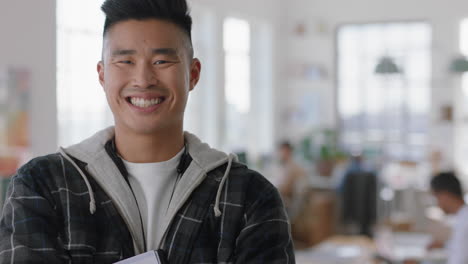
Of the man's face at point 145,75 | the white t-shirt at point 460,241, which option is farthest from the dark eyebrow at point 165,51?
the white t-shirt at point 460,241

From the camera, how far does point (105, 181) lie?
1195 millimetres

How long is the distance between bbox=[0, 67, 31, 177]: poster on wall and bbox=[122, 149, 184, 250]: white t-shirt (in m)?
3.70

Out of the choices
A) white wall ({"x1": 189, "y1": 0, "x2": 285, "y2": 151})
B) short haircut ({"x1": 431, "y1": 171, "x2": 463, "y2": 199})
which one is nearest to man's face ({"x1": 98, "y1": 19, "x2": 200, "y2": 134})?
short haircut ({"x1": 431, "y1": 171, "x2": 463, "y2": 199})

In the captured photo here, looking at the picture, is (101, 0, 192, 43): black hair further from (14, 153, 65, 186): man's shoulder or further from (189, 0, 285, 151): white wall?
(189, 0, 285, 151): white wall

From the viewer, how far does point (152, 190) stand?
121cm

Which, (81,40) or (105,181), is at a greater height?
(81,40)

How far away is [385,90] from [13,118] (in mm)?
6486

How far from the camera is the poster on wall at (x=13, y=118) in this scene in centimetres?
466

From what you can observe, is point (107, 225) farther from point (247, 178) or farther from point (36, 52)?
point (36, 52)

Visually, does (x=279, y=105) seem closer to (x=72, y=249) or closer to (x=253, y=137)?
(x=253, y=137)

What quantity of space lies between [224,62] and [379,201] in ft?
8.61

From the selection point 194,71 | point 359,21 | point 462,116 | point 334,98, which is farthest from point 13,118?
point 462,116

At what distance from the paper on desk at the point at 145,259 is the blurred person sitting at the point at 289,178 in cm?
671

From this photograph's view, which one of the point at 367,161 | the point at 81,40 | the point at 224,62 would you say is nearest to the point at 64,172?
the point at 81,40
